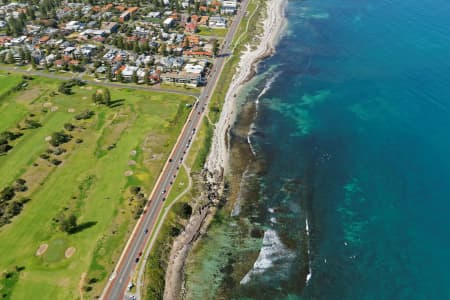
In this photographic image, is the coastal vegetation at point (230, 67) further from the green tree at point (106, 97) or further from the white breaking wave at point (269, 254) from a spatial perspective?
the white breaking wave at point (269, 254)

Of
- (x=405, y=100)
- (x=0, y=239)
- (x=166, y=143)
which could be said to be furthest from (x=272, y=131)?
(x=0, y=239)

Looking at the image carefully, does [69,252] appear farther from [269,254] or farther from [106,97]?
[106,97]

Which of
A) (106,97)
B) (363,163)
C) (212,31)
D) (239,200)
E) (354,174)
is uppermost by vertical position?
(212,31)

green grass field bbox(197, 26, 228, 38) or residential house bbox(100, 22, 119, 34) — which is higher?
green grass field bbox(197, 26, 228, 38)

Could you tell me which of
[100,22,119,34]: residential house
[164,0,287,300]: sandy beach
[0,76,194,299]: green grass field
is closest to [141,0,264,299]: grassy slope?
[164,0,287,300]: sandy beach

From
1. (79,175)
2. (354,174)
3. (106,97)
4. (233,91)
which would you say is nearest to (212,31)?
(233,91)

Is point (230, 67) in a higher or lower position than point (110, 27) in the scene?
lower

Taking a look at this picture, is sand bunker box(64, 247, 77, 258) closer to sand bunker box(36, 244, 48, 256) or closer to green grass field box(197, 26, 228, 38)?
sand bunker box(36, 244, 48, 256)
